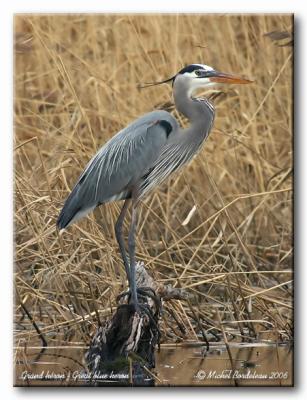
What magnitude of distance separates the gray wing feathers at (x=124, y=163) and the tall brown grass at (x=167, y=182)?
0.11m

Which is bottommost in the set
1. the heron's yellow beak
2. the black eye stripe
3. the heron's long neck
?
the heron's long neck

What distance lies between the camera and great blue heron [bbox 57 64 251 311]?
3.98m

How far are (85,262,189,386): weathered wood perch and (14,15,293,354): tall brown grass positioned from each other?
0.47 ft

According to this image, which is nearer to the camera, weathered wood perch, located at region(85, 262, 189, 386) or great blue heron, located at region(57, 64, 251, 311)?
weathered wood perch, located at region(85, 262, 189, 386)

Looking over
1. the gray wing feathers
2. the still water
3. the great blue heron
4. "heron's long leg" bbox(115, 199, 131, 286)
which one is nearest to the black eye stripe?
the great blue heron

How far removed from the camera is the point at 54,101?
14.4 ft

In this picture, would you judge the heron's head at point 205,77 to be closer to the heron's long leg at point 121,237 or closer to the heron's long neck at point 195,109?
the heron's long neck at point 195,109

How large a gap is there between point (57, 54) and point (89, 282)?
0.87 meters

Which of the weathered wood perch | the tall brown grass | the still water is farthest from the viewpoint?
the tall brown grass

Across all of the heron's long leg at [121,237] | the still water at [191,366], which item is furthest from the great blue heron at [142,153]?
the still water at [191,366]

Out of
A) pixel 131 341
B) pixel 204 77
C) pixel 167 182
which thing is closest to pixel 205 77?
pixel 204 77

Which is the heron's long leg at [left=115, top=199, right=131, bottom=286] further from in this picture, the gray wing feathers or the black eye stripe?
the black eye stripe

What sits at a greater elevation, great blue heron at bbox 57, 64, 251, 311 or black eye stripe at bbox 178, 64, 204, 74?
black eye stripe at bbox 178, 64, 204, 74

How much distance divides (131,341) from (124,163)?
638 mm
